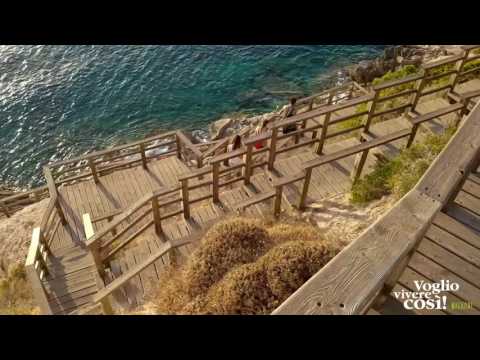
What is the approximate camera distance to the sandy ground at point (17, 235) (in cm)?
1000

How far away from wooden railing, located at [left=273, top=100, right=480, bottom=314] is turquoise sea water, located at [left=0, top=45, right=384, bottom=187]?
1660 centimetres

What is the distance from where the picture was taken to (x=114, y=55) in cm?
2402

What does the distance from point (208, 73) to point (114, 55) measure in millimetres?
6816

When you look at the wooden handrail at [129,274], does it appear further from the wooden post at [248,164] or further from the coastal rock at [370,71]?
the coastal rock at [370,71]

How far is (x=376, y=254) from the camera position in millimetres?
2373

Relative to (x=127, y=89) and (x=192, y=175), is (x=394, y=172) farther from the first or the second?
(x=127, y=89)

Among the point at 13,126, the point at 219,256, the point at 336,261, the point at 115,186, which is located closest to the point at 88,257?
the point at 115,186

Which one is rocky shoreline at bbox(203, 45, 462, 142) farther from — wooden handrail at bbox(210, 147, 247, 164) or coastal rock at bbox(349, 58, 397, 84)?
wooden handrail at bbox(210, 147, 247, 164)

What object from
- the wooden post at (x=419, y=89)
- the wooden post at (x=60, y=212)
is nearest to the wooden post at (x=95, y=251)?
the wooden post at (x=60, y=212)

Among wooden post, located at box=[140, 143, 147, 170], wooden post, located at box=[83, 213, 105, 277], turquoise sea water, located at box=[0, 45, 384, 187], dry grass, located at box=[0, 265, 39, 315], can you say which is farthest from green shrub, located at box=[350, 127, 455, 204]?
turquoise sea water, located at box=[0, 45, 384, 187]

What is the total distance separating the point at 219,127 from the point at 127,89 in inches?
282

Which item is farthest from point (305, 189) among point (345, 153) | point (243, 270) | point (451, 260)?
point (451, 260)

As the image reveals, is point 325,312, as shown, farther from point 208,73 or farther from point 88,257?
point 208,73
